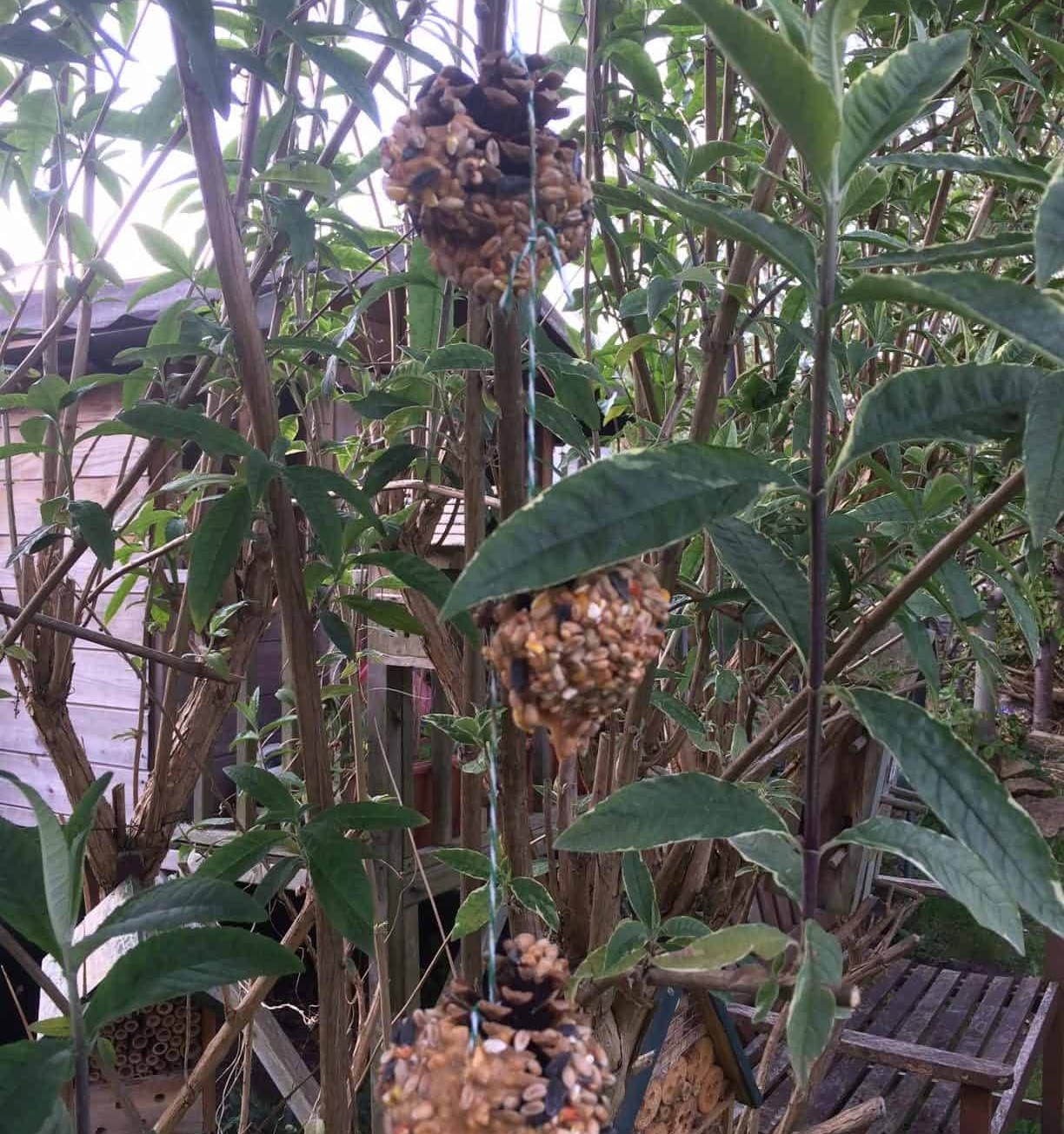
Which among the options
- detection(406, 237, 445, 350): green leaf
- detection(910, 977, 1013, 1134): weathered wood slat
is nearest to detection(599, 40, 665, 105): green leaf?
detection(406, 237, 445, 350): green leaf

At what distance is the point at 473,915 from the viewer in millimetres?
692

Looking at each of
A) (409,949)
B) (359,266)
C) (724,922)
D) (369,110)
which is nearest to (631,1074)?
(724,922)

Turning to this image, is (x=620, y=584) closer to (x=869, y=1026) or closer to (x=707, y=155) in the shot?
(x=707, y=155)

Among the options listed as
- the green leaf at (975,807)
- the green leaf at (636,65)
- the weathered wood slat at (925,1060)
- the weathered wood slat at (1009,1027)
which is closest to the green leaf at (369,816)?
the green leaf at (975,807)

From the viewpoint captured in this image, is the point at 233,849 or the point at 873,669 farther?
the point at 873,669

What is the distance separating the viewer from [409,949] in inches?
90.3

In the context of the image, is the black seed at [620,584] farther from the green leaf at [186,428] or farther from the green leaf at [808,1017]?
the green leaf at [186,428]

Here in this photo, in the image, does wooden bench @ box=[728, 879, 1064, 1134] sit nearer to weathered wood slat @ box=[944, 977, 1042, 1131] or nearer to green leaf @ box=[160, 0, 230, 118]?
weathered wood slat @ box=[944, 977, 1042, 1131]

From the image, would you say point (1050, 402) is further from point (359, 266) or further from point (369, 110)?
point (359, 266)

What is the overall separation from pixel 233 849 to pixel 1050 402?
0.70 meters

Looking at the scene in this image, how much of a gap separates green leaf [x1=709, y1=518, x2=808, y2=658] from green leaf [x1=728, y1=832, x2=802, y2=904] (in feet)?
0.33

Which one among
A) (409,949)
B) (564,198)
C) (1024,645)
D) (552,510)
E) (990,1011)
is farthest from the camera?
(1024,645)

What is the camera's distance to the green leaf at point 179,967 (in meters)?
0.60

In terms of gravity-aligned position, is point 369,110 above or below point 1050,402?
above
